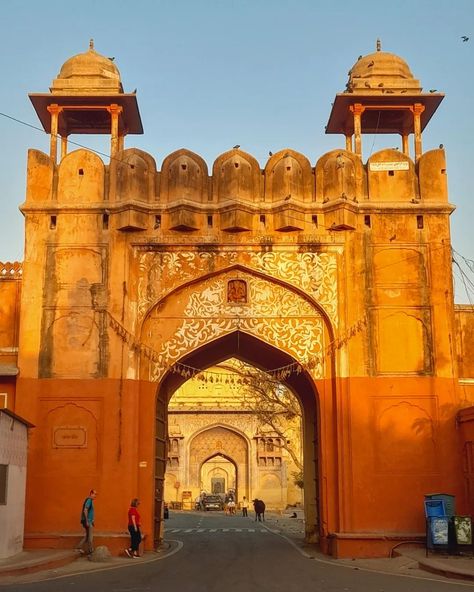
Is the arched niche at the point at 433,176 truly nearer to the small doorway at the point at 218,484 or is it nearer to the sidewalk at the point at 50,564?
the sidewalk at the point at 50,564

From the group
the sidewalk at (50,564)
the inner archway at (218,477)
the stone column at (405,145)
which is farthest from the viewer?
the inner archway at (218,477)

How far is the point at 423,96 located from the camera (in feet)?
57.8

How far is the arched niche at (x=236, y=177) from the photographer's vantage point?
1630 centimetres

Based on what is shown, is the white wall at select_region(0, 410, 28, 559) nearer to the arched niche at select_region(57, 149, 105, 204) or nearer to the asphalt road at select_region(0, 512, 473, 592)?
the asphalt road at select_region(0, 512, 473, 592)

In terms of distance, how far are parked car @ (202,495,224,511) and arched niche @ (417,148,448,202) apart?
99.2 ft

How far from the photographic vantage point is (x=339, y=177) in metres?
16.3

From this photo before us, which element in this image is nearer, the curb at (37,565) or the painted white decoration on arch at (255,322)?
the curb at (37,565)

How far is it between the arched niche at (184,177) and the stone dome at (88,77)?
2.33 meters

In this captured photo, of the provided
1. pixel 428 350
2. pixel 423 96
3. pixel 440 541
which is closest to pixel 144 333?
pixel 428 350

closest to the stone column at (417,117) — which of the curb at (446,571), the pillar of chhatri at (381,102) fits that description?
the pillar of chhatri at (381,102)

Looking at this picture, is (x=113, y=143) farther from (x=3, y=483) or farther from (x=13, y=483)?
(x=3, y=483)

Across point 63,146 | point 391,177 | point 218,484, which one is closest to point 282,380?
point 391,177

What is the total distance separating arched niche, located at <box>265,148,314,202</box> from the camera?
16.3 metres

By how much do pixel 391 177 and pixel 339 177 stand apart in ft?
3.84
